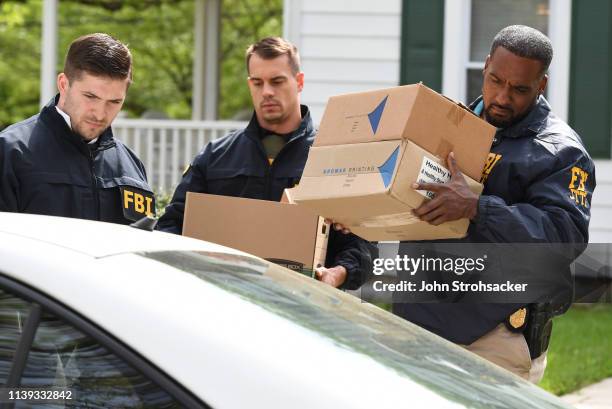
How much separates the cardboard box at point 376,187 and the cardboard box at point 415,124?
3 centimetres

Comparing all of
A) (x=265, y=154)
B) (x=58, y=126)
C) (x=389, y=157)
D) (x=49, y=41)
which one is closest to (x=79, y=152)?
(x=58, y=126)

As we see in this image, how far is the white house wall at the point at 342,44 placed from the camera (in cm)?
920

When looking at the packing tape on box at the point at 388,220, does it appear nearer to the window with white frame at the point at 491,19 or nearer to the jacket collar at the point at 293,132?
the jacket collar at the point at 293,132

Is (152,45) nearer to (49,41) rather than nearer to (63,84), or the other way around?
(49,41)

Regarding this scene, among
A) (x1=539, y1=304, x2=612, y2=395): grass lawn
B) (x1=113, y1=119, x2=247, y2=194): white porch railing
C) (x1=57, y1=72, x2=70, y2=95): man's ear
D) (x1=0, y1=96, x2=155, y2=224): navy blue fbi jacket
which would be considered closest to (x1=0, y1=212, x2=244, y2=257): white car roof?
(x1=0, y1=96, x2=155, y2=224): navy blue fbi jacket

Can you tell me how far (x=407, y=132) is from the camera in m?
3.31

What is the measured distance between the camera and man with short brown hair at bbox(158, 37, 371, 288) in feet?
13.7

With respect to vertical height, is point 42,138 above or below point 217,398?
above

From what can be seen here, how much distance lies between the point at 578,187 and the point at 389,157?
67 centimetres

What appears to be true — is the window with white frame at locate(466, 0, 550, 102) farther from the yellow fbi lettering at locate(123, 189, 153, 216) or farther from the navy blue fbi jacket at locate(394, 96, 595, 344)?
the yellow fbi lettering at locate(123, 189, 153, 216)

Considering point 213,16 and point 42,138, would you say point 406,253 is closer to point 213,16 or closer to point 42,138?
point 42,138

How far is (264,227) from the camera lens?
3.80 meters

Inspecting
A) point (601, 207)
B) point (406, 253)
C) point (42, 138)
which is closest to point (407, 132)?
point (406, 253)

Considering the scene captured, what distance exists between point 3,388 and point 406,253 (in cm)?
205
